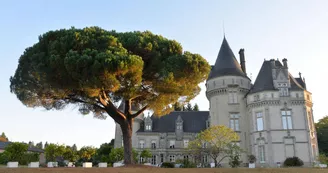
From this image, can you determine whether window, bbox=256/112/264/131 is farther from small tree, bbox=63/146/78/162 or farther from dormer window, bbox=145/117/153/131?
small tree, bbox=63/146/78/162

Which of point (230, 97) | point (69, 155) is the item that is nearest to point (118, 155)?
point (69, 155)

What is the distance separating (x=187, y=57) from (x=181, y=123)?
29.6m

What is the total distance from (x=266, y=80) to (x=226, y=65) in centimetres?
557

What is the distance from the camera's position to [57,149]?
3597 cm

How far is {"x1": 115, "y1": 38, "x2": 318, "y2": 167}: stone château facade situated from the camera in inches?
1344

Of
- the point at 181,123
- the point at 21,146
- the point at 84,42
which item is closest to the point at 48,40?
the point at 84,42

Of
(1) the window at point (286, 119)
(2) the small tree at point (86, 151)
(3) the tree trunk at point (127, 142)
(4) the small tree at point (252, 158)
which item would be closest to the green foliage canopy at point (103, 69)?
(3) the tree trunk at point (127, 142)

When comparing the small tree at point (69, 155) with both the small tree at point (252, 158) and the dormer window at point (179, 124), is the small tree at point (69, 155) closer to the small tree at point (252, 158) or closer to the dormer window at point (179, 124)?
the dormer window at point (179, 124)

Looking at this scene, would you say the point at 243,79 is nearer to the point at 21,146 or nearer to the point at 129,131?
the point at 129,131

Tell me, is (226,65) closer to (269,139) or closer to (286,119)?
(286,119)

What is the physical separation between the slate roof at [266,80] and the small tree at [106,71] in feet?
49.8

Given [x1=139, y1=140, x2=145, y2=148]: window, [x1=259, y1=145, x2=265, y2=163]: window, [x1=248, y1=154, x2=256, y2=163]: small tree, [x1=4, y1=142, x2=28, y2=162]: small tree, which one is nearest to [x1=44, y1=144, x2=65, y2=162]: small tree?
[x1=4, y1=142, x2=28, y2=162]: small tree

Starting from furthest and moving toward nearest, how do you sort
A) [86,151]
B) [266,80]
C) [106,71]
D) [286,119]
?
[86,151] → [266,80] → [286,119] → [106,71]

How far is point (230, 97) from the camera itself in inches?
1531
